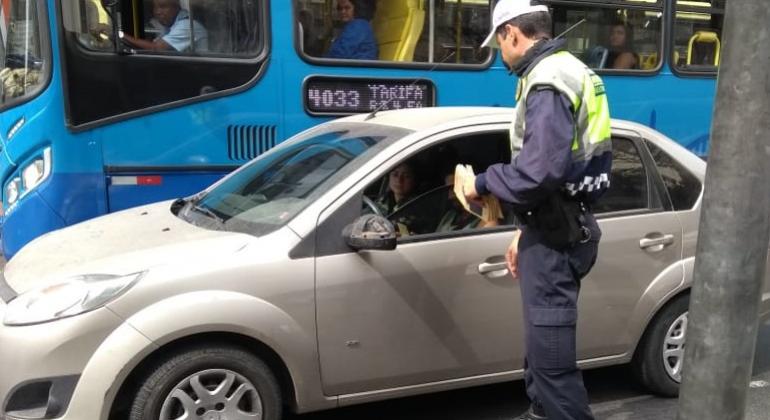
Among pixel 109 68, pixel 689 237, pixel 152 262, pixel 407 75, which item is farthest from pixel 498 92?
pixel 152 262

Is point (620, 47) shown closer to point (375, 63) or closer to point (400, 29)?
point (400, 29)

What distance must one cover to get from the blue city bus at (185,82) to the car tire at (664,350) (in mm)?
1932

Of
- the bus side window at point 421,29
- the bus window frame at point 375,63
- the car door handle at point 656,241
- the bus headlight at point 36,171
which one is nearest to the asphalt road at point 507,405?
the car door handle at point 656,241

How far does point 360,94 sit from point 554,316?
3.24 meters

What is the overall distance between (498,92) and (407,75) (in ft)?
2.62

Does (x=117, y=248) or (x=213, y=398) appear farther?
(x=117, y=248)

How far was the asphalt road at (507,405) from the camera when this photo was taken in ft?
13.4

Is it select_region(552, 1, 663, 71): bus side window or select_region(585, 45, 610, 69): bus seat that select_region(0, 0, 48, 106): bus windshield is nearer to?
select_region(552, 1, 663, 71): bus side window

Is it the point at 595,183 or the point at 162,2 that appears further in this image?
the point at 162,2

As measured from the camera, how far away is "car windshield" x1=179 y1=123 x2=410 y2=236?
3.54 m

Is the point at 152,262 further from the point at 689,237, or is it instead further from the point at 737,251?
the point at 689,237

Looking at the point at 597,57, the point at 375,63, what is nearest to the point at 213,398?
the point at 375,63

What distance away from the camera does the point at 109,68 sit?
519 cm

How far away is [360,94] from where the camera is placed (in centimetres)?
589
